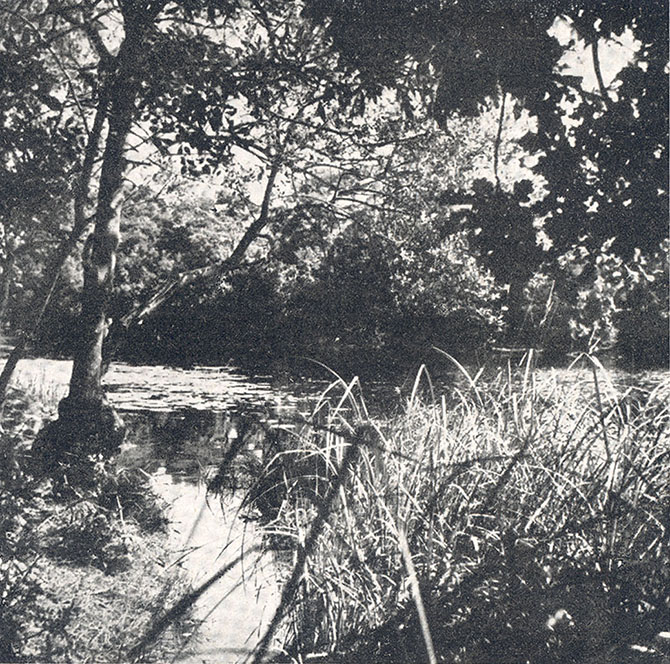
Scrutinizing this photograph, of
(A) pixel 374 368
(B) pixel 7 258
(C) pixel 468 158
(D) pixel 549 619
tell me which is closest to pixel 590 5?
(C) pixel 468 158

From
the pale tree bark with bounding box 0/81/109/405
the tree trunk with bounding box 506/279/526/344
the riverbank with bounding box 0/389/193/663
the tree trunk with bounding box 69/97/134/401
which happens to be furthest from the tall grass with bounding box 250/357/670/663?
the pale tree bark with bounding box 0/81/109/405

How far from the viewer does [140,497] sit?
2189mm

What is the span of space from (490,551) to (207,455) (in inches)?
38.4

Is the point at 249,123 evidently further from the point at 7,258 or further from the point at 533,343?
the point at 533,343

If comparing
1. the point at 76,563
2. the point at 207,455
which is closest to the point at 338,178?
the point at 207,455

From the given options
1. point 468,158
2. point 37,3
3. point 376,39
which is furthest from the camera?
point 468,158

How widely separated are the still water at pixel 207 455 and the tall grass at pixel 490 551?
6.0 inches

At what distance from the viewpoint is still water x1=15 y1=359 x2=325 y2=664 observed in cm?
197

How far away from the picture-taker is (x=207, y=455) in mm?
2303

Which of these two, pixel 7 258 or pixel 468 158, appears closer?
pixel 7 258

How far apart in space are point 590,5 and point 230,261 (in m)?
1.51

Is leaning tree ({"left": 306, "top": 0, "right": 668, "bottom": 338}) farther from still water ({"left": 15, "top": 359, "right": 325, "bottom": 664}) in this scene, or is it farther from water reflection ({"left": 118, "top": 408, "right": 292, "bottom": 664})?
water reflection ({"left": 118, "top": 408, "right": 292, "bottom": 664})

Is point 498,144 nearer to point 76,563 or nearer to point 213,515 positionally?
point 213,515

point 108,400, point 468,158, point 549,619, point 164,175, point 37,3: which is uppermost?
point 37,3
